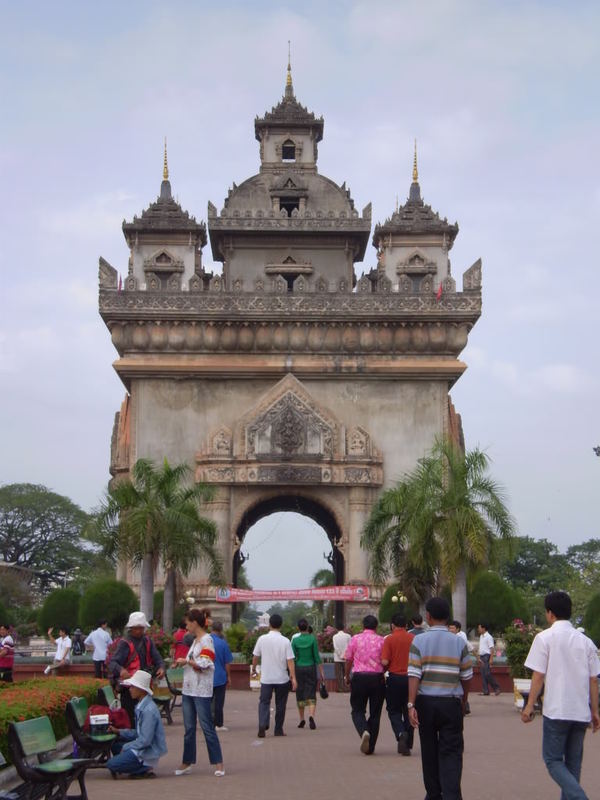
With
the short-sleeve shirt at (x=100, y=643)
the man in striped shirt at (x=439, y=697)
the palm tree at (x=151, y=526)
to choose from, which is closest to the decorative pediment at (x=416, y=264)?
the palm tree at (x=151, y=526)

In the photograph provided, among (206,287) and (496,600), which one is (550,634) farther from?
(206,287)

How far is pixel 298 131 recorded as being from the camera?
49.2 metres

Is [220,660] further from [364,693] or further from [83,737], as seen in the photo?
[83,737]

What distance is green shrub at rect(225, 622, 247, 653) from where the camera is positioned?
119 feet

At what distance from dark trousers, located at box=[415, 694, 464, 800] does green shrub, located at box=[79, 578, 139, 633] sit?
84.4 ft

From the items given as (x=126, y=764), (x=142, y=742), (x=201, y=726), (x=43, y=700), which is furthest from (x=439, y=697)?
(x=43, y=700)

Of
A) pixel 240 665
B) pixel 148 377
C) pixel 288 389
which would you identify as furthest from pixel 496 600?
pixel 148 377

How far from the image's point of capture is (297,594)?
40.6 m

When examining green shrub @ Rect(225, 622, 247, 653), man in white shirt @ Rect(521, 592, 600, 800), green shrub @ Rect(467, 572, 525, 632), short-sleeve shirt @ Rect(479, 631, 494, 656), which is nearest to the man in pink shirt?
man in white shirt @ Rect(521, 592, 600, 800)

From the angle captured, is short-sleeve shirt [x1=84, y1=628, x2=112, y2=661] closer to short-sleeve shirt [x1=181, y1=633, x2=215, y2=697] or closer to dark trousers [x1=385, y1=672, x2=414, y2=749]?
dark trousers [x1=385, y1=672, x2=414, y2=749]

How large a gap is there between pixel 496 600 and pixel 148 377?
1374 centimetres

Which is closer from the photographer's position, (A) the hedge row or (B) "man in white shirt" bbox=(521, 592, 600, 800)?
(B) "man in white shirt" bbox=(521, 592, 600, 800)

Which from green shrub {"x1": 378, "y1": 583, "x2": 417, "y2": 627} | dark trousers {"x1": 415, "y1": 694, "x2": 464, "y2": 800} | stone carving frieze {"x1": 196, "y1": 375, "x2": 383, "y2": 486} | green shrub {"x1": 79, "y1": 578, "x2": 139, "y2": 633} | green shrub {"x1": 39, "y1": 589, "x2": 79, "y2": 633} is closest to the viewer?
dark trousers {"x1": 415, "y1": 694, "x2": 464, "y2": 800}

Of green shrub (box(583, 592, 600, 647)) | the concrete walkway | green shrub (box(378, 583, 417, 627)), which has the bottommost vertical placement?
the concrete walkway
